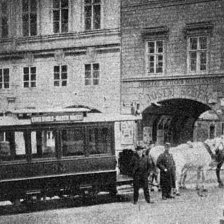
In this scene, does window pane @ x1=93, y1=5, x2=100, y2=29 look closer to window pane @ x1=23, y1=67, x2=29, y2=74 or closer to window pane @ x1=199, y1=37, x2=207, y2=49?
window pane @ x1=23, y1=67, x2=29, y2=74

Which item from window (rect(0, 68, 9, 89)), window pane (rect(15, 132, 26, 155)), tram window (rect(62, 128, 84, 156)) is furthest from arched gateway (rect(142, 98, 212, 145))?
window pane (rect(15, 132, 26, 155))

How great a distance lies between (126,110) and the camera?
2428 centimetres

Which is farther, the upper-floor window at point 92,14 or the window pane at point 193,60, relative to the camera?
the upper-floor window at point 92,14

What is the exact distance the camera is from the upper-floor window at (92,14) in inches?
980

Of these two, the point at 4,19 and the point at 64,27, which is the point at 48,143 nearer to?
the point at 64,27

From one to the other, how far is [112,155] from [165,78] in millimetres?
10674

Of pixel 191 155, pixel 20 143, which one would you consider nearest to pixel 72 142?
pixel 20 143

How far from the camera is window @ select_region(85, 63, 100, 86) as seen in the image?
984 inches

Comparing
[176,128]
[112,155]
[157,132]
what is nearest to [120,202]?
[112,155]

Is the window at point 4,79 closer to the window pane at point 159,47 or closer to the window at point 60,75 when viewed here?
the window at point 60,75

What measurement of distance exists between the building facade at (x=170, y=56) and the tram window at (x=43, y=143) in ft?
35.0

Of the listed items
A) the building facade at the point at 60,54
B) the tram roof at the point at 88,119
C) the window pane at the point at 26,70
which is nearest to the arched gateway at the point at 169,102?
the building facade at the point at 60,54

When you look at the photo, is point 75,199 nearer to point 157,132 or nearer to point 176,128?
point 157,132

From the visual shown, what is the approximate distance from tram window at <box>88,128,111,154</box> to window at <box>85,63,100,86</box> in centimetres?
1199
